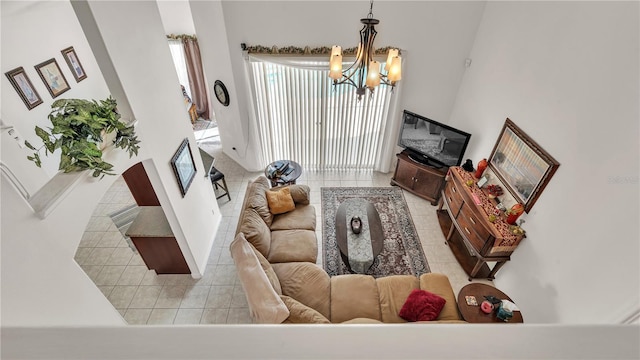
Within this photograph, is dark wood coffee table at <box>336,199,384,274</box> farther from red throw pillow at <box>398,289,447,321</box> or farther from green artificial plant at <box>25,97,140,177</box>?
green artificial plant at <box>25,97,140,177</box>

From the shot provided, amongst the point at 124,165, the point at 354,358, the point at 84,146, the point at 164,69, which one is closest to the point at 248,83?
the point at 164,69

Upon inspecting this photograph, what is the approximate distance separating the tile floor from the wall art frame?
1.23 metres

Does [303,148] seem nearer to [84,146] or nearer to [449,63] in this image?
[449,63]

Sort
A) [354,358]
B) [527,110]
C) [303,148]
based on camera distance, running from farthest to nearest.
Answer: [303,148] → [527,110] → [354,358]

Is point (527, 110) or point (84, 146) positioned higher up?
point (84, 146)

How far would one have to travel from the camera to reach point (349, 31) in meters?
3.99

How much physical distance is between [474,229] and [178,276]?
368 cm

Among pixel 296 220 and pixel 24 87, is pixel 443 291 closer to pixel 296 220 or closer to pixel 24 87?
pixel 296 220

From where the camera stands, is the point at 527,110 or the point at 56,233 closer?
the point at 56,233

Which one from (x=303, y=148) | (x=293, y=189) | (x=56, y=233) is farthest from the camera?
(x=303, y=148)

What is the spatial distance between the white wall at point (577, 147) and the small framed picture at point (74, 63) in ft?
18.4

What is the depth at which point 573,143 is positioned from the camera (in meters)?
2.52

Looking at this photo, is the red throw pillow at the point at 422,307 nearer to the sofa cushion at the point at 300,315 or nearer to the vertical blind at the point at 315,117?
the sofa cushion at the point at 300,315

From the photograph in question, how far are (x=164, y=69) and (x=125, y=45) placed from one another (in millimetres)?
558
